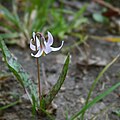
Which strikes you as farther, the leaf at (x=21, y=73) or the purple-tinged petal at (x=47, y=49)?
the leaf at (x=21, y=73)

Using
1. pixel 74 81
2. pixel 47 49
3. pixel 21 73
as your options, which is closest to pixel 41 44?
pixel 47 49

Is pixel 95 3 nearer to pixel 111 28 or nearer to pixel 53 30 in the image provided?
pixel 111 28

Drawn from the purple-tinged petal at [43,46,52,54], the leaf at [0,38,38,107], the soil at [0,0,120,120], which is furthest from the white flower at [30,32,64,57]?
the soil at [0,0,120,120]

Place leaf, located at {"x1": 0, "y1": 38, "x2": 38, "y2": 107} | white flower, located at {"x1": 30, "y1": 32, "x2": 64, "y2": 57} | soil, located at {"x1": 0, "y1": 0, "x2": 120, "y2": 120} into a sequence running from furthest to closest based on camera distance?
soil, located at {"x1": 0, "y1": 0, "x2": 120, "y2": 120}
leaf, located at {"x1": 0, "y1": 38, "x2": 38, "y2": 107}
white flower, located at {"x1": 30, "y1": 32, "x2": 64, "y2": 57}

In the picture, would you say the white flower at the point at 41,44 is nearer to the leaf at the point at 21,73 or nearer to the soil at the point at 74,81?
the leaf at the point at 21,73

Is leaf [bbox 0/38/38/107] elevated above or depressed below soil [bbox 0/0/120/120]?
above

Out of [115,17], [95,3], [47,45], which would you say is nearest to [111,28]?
[115,17]

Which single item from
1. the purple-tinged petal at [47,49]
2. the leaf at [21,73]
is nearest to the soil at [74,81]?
the leaf at [21,73]

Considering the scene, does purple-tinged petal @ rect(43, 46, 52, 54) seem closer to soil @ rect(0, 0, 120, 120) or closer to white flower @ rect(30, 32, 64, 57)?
white flower @ rect(30, 32, 64, 57)

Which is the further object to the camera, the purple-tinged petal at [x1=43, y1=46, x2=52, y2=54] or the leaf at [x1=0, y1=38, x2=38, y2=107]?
the leaf at [x1=0, y1=38, x2=38, y2=107]
